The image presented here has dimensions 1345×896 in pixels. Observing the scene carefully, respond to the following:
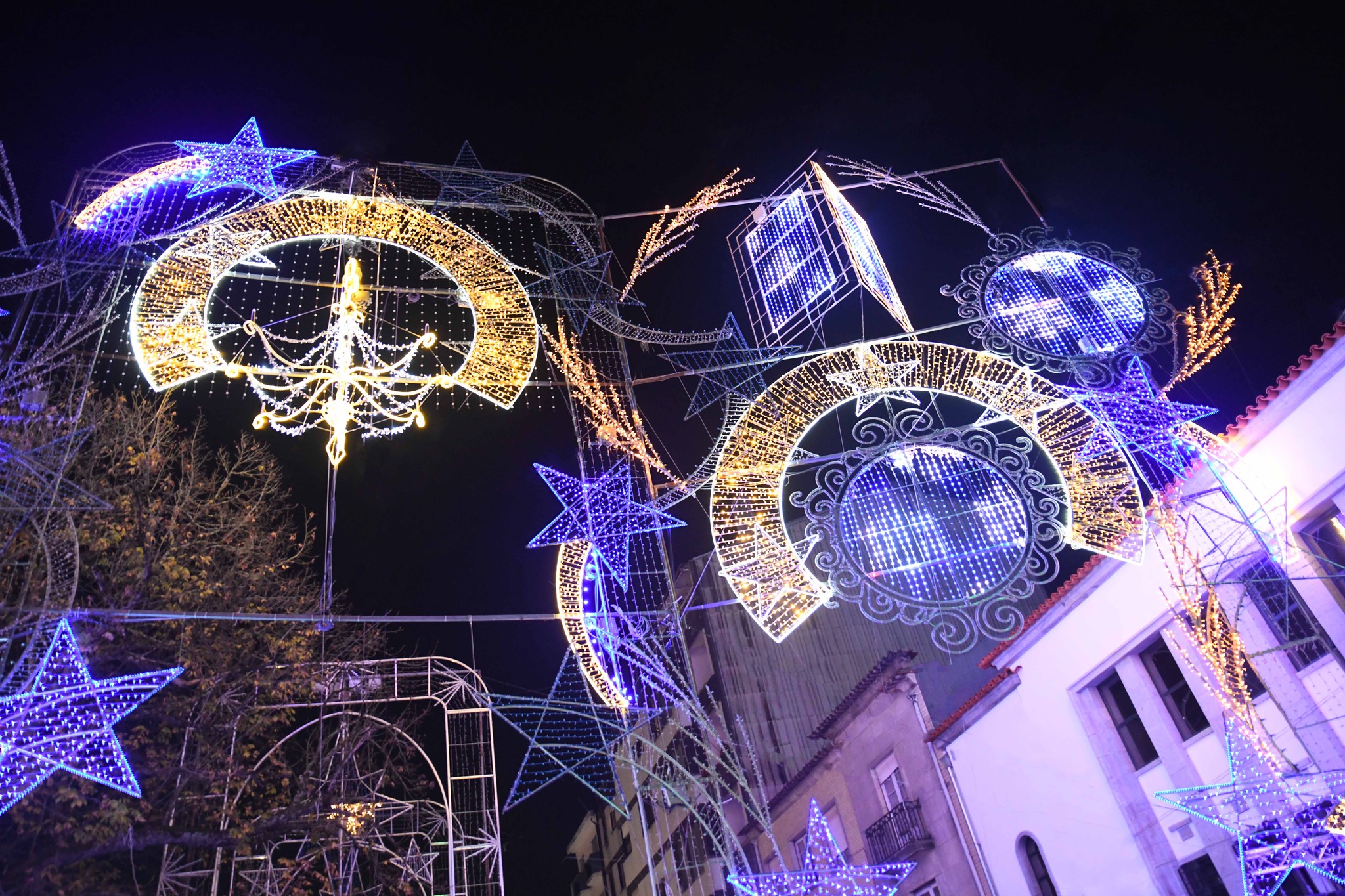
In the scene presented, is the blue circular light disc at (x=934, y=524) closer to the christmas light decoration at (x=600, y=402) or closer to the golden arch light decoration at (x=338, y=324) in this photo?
the christmas light decoration at (x=600, y=402)

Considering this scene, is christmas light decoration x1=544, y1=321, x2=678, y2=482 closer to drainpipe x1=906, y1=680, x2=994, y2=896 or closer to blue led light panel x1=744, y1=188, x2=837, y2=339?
blue led light panel x1=744, y1=188, x2=837, y2=339

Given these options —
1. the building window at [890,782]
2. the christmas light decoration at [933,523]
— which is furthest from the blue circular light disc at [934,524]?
the building window at [890,782]

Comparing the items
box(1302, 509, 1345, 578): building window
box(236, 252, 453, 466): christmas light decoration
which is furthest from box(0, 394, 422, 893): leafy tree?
box(1302, 509, 1345, 578): building window

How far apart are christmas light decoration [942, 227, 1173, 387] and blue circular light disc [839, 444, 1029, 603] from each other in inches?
50.7

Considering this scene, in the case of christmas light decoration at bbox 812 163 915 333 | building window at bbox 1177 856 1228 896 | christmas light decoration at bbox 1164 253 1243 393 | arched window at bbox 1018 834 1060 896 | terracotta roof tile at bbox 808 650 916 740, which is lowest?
building window at bbox 1177 856 1228 896

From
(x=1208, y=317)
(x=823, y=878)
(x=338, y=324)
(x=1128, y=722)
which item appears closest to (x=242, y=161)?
(x=338, y=324)

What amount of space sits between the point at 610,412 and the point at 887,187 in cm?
405

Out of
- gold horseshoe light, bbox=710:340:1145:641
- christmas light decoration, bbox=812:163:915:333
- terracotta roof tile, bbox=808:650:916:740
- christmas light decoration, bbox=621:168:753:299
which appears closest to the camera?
gold horseshoe light, bbox=710:340:1145:641

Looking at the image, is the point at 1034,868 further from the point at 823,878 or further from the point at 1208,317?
the point at 1208,317

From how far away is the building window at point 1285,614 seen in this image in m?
9.40

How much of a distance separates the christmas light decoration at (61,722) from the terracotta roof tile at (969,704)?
10.5 m

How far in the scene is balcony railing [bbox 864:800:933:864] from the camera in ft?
48.0

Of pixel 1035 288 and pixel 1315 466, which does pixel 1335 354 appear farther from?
pixel 1035 288

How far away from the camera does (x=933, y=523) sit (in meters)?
8.04
